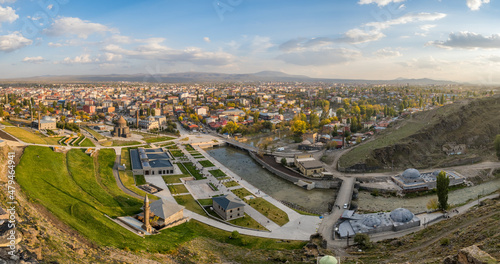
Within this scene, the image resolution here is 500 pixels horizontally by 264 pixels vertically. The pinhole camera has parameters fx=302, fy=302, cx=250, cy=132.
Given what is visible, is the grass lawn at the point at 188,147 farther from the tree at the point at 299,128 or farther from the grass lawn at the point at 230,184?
the tree at the point at 299,128

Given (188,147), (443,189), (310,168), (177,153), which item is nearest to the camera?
(443,189)

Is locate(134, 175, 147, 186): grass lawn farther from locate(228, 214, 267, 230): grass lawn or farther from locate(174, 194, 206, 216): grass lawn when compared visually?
locate(228, 214, 267, 230): grass lawn

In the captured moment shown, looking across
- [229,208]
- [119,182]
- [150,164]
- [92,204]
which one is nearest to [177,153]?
[150,164]

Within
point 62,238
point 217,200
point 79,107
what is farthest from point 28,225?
point 79,107

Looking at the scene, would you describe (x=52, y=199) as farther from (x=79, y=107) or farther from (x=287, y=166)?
(x=79, y=107)

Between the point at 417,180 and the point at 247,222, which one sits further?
the point at 417,180

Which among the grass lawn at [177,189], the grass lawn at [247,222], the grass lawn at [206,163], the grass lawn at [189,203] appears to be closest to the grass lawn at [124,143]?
the grass lawn at [206,163]

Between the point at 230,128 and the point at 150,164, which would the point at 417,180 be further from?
the point at 230,128
